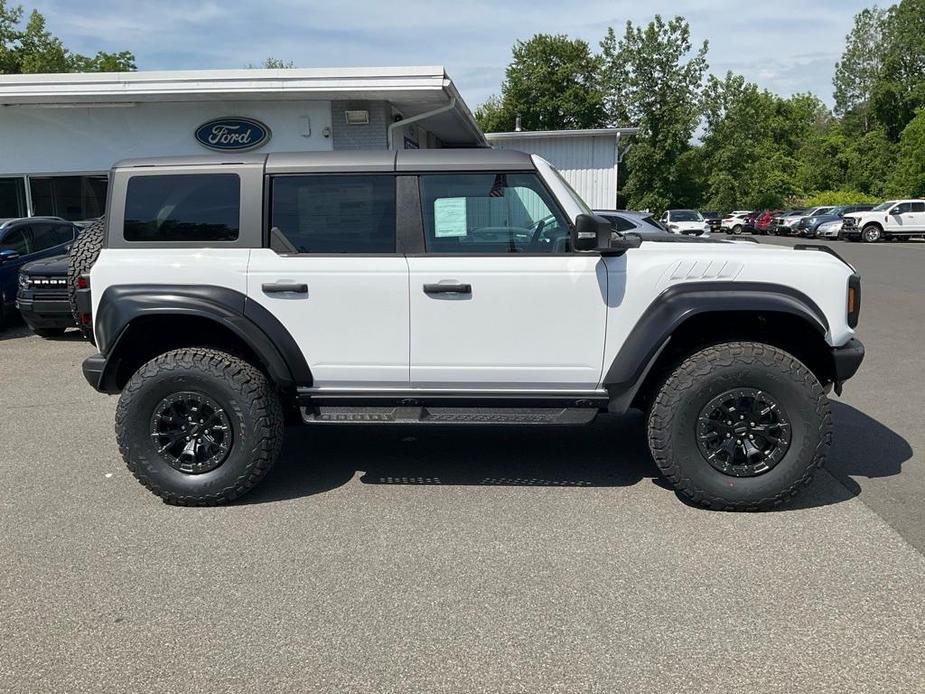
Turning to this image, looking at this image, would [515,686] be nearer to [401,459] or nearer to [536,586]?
[536,586]

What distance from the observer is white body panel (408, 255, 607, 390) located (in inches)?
163

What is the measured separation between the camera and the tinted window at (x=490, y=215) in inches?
167

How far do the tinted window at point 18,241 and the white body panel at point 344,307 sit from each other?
27.6ft

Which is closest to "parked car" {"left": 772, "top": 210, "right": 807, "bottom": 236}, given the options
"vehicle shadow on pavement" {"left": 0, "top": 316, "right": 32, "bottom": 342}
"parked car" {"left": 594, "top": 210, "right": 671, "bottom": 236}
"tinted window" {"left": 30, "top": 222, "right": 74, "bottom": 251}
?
"parked car" {"left": 594, "top": 210, "right": 671, "bottom": 236}

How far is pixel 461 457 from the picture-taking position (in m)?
5.17

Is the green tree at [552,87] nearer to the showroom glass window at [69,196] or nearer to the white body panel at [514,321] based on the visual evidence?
the showroom glass window at [69,196]

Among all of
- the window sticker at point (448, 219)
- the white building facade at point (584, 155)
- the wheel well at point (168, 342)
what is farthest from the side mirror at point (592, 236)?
the white building facade at point (584, 155)

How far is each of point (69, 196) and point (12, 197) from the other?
1.06 metres

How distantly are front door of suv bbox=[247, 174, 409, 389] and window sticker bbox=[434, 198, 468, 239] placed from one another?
252 mm

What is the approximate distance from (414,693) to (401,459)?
2.54 meters

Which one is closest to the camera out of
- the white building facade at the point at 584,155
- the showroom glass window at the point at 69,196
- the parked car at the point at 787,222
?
the showroom glass window at the point at 69,196

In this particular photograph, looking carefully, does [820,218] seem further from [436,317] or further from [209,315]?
[209,315]

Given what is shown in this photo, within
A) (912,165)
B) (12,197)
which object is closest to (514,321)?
(12,197)

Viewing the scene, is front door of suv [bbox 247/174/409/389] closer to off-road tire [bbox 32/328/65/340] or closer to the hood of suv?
the hood of suv
